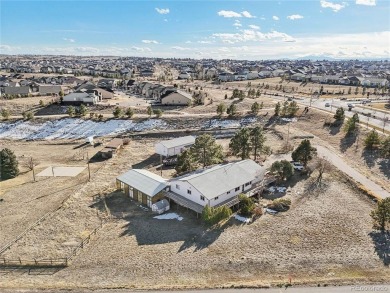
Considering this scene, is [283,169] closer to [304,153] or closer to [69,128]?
[304,153]

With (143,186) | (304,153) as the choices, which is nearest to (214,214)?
(143,186)

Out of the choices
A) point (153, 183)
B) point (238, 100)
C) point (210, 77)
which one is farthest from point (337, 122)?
point (210, 77)

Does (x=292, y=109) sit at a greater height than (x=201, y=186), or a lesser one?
greater

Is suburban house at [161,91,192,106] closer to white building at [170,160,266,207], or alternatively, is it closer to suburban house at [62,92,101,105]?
suburban house at [62,92,101,105]

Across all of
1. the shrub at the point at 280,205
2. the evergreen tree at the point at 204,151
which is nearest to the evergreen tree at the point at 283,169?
the shrub at the point at 280,205

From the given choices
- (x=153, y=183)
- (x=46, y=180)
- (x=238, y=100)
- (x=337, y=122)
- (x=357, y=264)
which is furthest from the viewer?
(x=238, y=100)

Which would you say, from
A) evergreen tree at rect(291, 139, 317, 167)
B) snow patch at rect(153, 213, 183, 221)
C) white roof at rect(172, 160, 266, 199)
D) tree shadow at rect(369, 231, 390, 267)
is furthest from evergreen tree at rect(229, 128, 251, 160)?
tree shadow at rect(369, 231, 390, 267)

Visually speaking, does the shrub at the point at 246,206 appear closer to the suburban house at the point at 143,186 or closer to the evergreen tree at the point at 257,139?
the suburban house at the point at 143,186

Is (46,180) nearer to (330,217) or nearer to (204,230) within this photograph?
(204,230)
